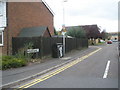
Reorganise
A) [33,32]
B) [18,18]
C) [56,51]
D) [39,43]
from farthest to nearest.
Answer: [18,18]
[33,32]
[56,51]
[39,43]

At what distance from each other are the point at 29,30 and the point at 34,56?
5570 mm

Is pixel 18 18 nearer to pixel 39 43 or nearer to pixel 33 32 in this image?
pixel 33 32

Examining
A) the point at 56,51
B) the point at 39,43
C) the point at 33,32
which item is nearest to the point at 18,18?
the point at 33,32

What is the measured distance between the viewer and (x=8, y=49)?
1816 centimetres

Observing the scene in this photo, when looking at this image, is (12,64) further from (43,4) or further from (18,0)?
(43,4)

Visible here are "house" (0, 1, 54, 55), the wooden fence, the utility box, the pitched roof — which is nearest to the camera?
the wooden fence

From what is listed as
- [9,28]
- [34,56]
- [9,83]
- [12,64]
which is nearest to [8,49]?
[9,28]

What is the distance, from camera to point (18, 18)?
2102 centimetres

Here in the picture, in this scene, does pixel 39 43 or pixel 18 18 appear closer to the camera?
pixel 39 43

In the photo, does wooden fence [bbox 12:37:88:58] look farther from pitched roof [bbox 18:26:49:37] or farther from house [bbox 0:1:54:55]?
pitched roof [bbox 18:26:49:37]

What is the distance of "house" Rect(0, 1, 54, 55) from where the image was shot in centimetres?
1823

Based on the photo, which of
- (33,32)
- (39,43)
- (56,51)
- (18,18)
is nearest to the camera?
(39,43)

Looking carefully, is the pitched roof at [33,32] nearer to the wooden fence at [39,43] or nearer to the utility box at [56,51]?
the wooden fence at [39,43]

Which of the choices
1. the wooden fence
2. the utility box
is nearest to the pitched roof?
the wooden fence
